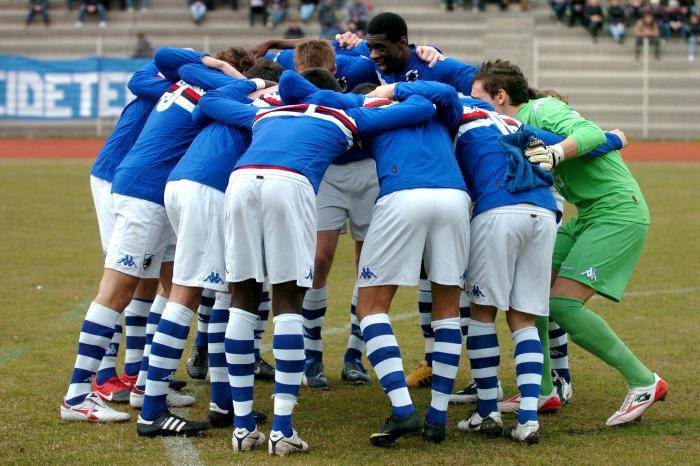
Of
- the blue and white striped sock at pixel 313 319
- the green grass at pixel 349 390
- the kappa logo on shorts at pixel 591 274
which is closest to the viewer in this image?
the green grass at pixel 349 390

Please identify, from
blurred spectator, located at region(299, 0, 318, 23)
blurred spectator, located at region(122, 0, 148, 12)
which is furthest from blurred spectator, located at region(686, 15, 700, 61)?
blurred spectator, located at region(122, 0, 148, 12)

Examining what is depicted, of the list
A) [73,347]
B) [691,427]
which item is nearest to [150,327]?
[73,347]

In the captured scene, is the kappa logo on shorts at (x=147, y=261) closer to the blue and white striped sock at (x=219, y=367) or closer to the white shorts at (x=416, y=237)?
the blue and white striped sock at (x=219, y=367)

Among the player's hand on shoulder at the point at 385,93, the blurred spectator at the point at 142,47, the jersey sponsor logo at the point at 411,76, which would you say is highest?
the blurred spectator at the point at 142,47

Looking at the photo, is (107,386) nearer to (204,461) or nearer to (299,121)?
(204,461)

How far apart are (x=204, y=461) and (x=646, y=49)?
2928cm

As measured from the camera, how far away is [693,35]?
1283 inches

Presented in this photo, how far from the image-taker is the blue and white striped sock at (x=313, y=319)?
7.87 m

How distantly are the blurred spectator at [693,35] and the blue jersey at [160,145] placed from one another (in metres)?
28.2

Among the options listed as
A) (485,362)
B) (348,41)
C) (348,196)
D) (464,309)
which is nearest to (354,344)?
(464,309)

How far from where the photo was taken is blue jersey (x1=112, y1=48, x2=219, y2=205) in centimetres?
688

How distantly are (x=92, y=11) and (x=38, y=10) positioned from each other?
1.83 meters

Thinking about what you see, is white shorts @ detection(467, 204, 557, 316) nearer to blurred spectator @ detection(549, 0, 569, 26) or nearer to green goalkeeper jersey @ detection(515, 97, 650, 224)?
green goalkeeper jersey @ detection(515, 97, 650, 224)

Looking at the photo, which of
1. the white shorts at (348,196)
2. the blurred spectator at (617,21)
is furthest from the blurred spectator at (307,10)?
the white shorts at (348,196)
